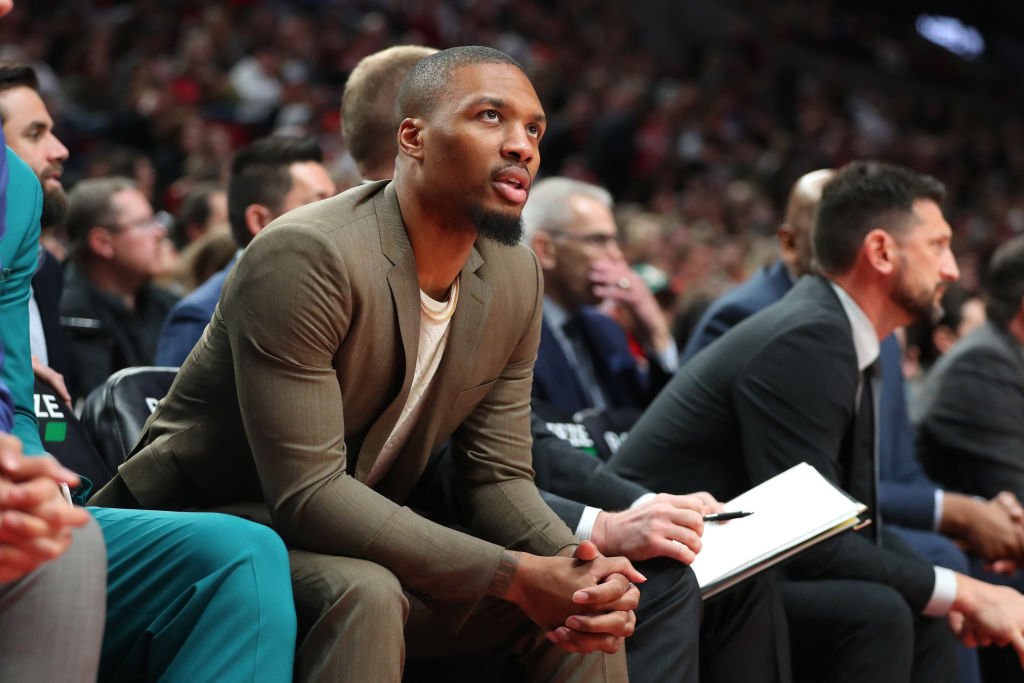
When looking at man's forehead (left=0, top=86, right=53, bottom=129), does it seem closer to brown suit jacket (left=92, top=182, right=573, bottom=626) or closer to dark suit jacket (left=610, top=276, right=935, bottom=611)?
brown suit jacket (left=92, top=182, right=573, bottom=626)

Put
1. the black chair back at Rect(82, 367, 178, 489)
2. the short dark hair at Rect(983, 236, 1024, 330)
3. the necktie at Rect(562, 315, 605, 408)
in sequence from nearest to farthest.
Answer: the black chair back at Rect(82, 367, 178, 489), the short dark hair at Rect(983, 236, 1024, 330), the necktie at Rect(562, 315, 605, 408)

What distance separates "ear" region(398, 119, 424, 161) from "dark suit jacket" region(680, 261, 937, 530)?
191cm

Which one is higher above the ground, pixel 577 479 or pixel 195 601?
pixel 195 601

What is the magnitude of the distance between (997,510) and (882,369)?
0.66 meters

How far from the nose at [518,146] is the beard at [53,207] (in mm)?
1282

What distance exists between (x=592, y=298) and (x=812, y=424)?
1.52 meters

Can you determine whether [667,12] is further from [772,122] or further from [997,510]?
[997,510]

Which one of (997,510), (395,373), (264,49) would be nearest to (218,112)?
(264,49)

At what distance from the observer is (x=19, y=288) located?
6.90 ft

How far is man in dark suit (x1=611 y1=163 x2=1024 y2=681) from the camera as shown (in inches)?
116

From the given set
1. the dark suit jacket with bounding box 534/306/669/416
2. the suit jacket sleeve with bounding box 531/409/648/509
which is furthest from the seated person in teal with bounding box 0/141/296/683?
the dark suit jacket with bounding box 534/306/669/416

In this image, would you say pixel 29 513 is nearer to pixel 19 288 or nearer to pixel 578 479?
pixel 19 288

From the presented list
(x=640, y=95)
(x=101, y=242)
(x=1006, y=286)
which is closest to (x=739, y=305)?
(x=1006, y=286)

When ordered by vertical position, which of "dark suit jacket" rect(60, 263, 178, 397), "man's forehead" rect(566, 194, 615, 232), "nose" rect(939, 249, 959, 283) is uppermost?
"nose" rect(939, 249, 959, 283)
